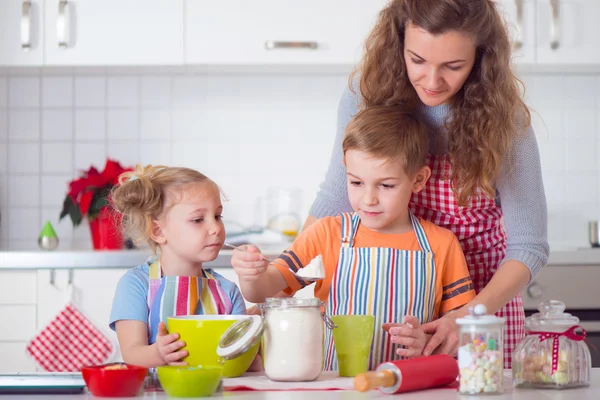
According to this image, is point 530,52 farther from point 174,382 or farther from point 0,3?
point 174,382

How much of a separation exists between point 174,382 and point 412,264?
1.90 ft

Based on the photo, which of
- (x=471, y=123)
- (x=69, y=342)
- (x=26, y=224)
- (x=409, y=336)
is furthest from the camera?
(x=26, y=224)

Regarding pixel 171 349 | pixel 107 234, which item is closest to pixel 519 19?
pixel 107 234

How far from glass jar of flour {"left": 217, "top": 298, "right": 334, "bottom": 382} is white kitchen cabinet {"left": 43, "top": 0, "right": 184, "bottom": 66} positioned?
2004 mm

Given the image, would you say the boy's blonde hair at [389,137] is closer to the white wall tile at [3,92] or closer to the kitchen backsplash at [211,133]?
the kitchen backsplash at [211,133]

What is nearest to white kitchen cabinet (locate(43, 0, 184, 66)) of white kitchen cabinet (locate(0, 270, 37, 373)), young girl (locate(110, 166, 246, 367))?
white kitchen cabinet (locate(0, 270, 37, 373))

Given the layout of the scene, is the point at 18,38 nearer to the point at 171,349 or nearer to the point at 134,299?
the point at 134,299

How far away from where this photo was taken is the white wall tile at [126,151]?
321cm

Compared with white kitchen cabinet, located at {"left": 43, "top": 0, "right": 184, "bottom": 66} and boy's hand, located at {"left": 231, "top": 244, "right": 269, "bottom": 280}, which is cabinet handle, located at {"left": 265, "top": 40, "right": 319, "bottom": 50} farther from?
boy's hand, located at {"left": 231, "top": 244, "right": 269, "bottom": 280}

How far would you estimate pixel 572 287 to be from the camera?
8.71 ft

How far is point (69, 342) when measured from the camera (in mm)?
2617

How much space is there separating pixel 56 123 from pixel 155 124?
393 millimetres

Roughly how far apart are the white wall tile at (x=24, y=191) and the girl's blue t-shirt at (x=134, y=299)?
2010 millimetres

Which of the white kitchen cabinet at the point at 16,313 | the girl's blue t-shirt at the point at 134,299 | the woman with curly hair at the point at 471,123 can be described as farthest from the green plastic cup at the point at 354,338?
the white kitchen cabinet at the point at 16,313
